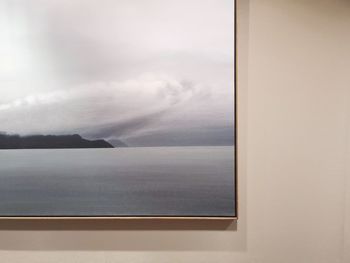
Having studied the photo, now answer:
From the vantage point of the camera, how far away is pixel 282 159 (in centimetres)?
121

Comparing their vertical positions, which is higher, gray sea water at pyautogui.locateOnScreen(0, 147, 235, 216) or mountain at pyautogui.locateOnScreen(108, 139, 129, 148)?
mountain at pyautogui.locateOnScreen(108, 139, 129, 148)

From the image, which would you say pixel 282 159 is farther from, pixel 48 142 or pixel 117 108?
pixel 48 142

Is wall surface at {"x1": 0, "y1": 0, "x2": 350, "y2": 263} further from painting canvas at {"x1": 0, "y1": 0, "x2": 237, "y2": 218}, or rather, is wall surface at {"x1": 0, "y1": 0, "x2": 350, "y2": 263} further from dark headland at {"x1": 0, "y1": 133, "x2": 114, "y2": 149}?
dark headland at {"x1": 0, "y1": 133, "x2": 114, "y2": 149}

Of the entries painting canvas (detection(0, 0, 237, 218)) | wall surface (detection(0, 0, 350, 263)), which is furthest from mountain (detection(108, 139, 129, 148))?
wall surface (detection(0, 0, 350, 263))

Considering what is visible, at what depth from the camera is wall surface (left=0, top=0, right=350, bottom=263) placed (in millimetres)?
1188

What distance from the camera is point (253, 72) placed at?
3.93 feet

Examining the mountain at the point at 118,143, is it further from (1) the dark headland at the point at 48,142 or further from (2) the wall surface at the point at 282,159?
(2) the wall surface at the point at 282,159

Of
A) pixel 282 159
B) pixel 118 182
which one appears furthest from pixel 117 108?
pixel 282 159

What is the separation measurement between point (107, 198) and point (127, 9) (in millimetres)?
737

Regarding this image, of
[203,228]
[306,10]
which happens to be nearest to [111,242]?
[203,228]

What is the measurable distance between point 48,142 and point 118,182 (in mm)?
322

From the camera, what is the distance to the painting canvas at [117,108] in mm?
1171

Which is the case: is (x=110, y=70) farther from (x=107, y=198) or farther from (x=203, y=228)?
(x=203, y=228)

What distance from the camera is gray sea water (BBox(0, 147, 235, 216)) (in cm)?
118
